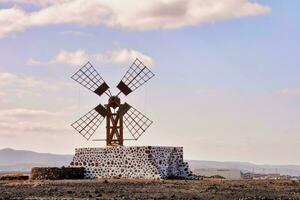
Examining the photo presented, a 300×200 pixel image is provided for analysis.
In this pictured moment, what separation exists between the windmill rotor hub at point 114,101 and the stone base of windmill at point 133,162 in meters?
4.34

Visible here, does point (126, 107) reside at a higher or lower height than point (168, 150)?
higher

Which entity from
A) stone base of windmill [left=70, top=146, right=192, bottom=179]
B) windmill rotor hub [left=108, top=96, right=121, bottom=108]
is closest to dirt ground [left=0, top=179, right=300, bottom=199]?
stone base of windmill [left=70, top=146, right=192, bottom=179]

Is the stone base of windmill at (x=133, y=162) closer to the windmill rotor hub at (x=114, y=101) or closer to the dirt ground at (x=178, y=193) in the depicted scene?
the windmill rotor hub at (x=114, y=101)

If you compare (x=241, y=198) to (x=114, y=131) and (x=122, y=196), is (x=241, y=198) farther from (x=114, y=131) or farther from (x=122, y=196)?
(x=114, y=131)

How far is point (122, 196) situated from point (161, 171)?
18983 millimetres

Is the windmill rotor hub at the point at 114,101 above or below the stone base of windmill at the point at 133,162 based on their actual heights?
above

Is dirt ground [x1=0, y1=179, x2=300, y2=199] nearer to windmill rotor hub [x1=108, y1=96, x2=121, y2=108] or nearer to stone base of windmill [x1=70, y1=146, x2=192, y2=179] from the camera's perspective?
stone base of windmill [x1=70, y1=146, x2=192, y2=179]

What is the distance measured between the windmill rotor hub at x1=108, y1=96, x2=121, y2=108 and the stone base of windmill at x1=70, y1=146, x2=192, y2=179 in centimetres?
434

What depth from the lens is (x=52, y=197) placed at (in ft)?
108

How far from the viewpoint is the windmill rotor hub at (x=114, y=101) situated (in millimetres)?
56688

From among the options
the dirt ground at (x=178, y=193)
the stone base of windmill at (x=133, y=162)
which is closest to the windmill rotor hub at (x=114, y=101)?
the stone base of windmill at (x=133, y=162)

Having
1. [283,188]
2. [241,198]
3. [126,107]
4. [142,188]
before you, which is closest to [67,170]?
[126,107]

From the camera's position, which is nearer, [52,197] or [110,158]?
[52,197]

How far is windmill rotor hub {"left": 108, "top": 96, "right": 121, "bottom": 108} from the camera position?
56.7 meters
